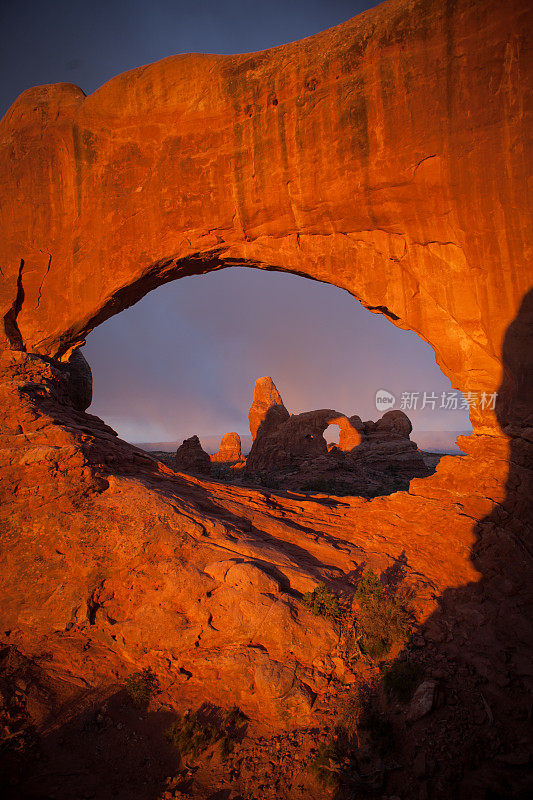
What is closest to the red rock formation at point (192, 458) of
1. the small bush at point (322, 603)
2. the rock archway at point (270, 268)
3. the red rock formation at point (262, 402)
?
the red rock formation at point (262, 402)

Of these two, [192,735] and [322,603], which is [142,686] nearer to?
[192,735]

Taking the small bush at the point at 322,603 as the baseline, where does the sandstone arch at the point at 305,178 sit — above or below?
above

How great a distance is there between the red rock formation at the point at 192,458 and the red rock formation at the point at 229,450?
21.2 metres

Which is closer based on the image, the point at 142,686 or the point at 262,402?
the point at 142,686

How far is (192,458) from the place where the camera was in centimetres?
3058

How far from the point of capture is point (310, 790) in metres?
4.45

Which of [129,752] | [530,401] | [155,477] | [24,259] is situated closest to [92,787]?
[129,752]

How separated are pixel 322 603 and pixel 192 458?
25164 millimetres

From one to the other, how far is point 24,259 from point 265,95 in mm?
9121

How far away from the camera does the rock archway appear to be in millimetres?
6117

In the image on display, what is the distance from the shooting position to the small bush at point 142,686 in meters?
5.47

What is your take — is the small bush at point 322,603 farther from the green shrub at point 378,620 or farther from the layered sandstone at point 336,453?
the layered sandstone at point 336,453

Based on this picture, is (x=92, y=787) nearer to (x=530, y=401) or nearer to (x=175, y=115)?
(x=530, y=401)

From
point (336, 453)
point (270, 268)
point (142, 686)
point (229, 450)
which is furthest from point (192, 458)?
point (142, 686)
